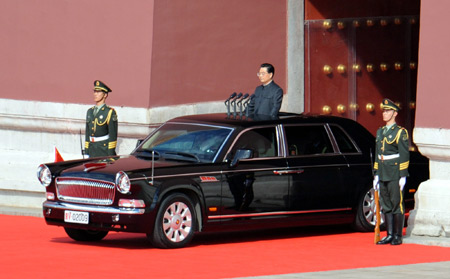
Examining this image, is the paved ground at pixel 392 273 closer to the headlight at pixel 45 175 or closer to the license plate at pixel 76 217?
the license plate at pixel 76 217

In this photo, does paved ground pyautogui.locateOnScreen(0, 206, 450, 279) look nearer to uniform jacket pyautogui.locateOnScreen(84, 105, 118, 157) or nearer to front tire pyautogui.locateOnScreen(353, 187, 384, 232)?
front tire pyautogui.locateOnScreen(353, 187, 384, 232)

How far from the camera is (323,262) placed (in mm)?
13812

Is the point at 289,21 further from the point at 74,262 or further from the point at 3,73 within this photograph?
the point at 74,262

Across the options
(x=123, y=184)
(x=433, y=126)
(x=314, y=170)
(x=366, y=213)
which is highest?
(x=433, y=126)

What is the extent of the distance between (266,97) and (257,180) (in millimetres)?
2173

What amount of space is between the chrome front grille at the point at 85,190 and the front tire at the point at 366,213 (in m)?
3.55

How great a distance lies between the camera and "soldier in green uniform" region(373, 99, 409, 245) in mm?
15492

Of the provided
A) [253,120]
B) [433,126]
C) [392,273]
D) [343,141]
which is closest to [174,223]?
[253,120]

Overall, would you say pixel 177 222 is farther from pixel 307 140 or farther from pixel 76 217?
pixel 307 140

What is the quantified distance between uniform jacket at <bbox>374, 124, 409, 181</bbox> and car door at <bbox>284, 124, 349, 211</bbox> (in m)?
0.84

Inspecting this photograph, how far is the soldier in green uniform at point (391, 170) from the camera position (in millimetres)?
15492

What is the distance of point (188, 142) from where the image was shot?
15.8 metres

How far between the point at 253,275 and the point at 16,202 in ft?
27.9

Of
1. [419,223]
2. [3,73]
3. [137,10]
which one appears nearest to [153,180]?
[419,223]
